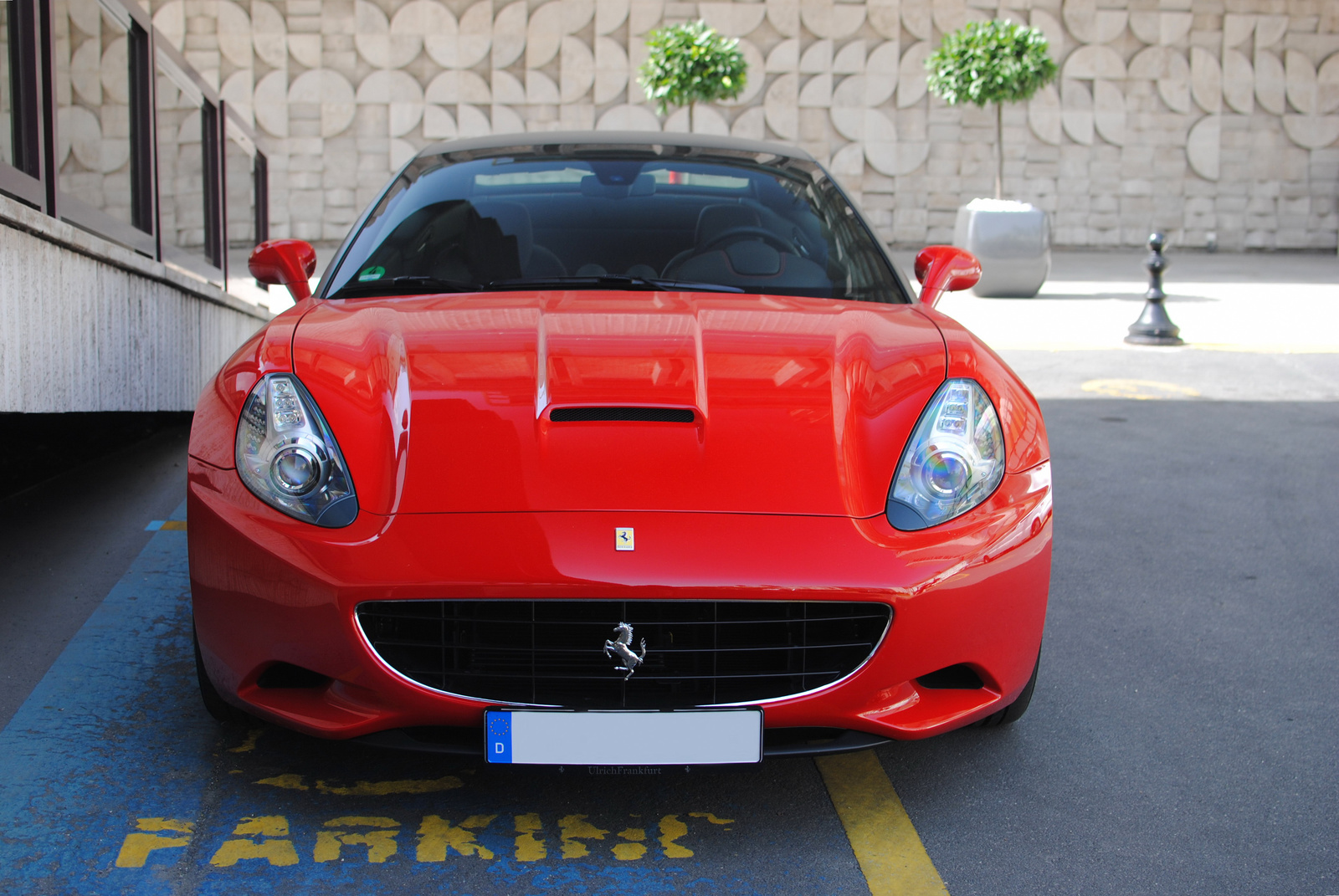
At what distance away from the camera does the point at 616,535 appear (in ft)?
Result: 6.53

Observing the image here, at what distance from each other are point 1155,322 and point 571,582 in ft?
27.9

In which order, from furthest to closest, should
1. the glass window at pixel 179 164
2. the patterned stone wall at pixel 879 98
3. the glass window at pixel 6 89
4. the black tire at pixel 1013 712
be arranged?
the patterned stone wall at pixel 879 98, the glass window at pixel 179 164, the glass window at pixel 6 89, the black tire at pixel 1013 712

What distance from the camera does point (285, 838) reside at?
209 centimetres

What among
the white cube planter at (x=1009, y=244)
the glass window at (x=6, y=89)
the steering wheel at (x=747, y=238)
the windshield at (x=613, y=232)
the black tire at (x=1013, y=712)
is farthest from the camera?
the white cube planter at (x=1009, y=244)

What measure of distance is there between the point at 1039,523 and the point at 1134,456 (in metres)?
3.59

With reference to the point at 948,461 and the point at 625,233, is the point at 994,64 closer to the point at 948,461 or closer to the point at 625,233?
the point at 625,233

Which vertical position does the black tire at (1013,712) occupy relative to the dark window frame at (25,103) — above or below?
below

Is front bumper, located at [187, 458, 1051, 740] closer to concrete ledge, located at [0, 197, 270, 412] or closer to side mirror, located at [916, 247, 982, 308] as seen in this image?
side mirror, located at [916, 247, 982, 308]

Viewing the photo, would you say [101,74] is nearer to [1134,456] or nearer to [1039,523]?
[1039,523]

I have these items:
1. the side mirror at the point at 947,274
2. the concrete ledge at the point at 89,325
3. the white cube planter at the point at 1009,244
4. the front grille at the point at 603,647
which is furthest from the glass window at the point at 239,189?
the white cube planter at the point at 1009,244

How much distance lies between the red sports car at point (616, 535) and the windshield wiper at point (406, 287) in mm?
316

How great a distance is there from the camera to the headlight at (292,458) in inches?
82.3

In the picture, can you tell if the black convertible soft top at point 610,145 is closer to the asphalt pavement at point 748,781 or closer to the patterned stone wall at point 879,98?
the asphalt pavement at point 748,781

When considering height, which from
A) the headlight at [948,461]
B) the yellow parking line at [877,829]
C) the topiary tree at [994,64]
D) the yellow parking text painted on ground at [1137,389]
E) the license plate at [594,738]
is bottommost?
the yellow parking line at [877,829]
